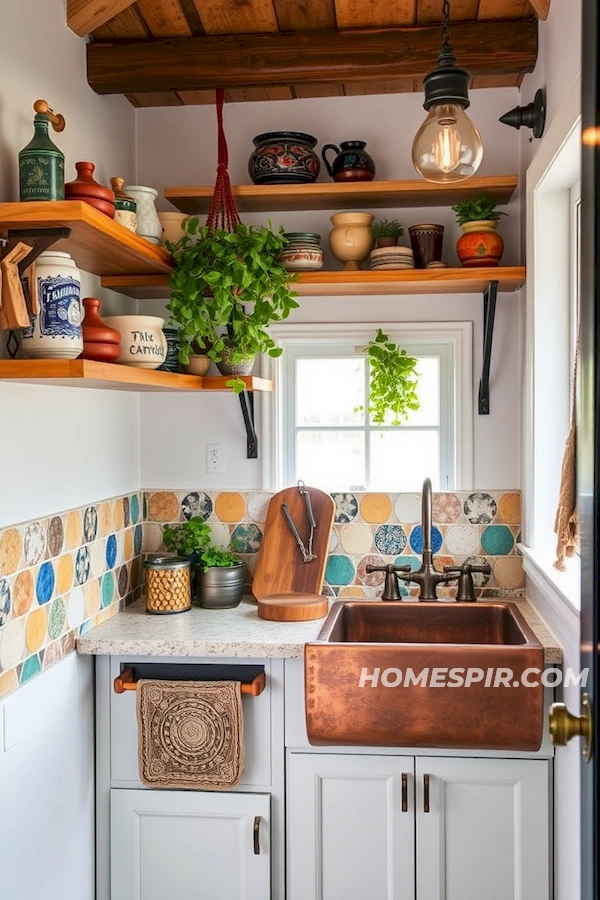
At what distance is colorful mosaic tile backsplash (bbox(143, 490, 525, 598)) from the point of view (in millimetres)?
2775

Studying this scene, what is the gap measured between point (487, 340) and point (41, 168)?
1397 millimetres

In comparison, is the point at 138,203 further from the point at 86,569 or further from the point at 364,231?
the point at 86,569

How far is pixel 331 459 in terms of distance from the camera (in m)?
2.89

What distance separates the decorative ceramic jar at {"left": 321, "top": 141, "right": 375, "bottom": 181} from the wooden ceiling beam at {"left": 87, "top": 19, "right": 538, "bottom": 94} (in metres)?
0.19

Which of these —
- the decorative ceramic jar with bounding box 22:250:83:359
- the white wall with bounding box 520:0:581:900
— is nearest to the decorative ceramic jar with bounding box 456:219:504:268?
the white wall with bounding box 520:0:581:900

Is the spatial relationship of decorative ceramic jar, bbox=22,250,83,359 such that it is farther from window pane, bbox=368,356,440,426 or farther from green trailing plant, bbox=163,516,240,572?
window pane, bbox=368,356,440,426

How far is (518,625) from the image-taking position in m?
2.41

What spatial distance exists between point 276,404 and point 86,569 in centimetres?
81

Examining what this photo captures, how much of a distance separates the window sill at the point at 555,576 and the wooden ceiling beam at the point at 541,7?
1.37 metres

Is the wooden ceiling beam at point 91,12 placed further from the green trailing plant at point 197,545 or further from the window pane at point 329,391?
the green trailing plant at point 197,545

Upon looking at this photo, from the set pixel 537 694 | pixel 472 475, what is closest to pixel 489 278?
pixel 472 475

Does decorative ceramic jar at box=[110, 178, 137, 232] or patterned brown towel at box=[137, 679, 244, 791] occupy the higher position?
decorative ceramic jar at box=[110, 178, 137, 232]

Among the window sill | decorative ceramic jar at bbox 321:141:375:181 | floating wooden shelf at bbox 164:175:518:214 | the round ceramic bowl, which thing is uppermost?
decorative ceramic jar at bbox 321:141:375:181

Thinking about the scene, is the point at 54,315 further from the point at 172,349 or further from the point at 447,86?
the point at 447,86
